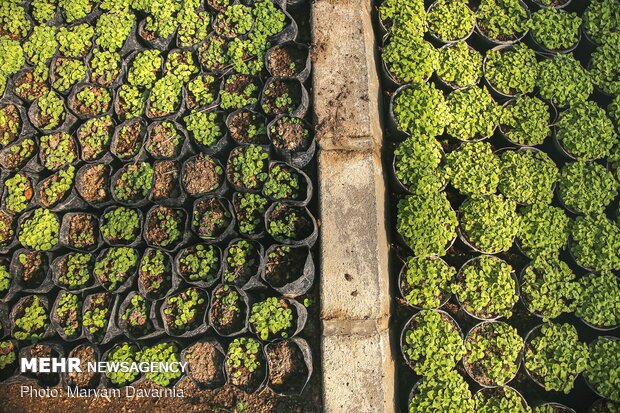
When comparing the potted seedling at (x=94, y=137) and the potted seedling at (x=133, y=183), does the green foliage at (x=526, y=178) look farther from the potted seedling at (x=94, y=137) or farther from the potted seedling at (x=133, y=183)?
the potted seedling at (x=94, y=137)

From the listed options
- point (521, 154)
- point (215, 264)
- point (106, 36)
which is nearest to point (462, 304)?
point (521, 154)

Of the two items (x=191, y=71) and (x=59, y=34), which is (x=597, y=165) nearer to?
(x=191, y=71)

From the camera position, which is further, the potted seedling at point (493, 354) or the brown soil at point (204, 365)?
the brown soil at point (204, 365)

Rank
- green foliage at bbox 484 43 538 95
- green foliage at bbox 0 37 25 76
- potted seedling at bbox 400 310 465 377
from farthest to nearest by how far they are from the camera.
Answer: green foliage at bbox 0 37 25 76, green foliage at bbox 484 43 538 95, potted seedling at bbox 400 310 465 377

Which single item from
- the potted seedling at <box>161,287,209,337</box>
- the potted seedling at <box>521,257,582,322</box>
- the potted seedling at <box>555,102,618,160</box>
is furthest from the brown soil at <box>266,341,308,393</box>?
the potted seedling at <box>555,102,618,160</box>

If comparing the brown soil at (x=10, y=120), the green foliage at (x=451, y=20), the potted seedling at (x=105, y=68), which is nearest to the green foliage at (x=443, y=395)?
the green foliage at (x=451, y=20)

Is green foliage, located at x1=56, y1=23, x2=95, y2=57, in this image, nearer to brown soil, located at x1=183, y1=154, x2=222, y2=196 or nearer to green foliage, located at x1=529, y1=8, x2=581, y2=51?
brown soil, located at x1=183, y1=154, x2=222, y2=196
